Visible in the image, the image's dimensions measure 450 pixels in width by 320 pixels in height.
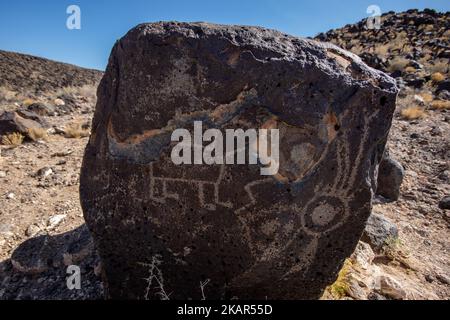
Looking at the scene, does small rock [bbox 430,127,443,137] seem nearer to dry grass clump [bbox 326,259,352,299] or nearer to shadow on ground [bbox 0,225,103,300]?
dry grass clump [bbox 326,259,352,299]

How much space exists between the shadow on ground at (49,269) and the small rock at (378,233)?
95.7 inches

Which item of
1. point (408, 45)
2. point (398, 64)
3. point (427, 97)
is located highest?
point (408, 45)

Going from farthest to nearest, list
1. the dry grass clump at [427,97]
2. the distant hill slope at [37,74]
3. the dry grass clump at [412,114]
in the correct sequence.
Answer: the distant hill slope at [37,74] < the dry grass clump at [427,97] < the dry grass clump at [412,114]

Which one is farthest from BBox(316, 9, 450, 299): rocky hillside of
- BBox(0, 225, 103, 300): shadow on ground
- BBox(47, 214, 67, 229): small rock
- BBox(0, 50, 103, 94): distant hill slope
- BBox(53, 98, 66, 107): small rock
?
BBox(0, 50, 103, 94): distant hill slope

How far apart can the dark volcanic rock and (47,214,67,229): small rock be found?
156 inches

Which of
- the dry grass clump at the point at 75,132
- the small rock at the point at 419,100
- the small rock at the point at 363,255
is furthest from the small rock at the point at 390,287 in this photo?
the small rock at the point at 419,100

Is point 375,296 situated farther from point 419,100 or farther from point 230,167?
point 419,100

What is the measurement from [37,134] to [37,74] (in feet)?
61.7

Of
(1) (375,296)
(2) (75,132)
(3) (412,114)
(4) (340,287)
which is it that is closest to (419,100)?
(3) (412,114)

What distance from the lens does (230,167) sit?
2.06 meters

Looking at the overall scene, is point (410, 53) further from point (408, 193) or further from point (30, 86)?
point (30, 86)

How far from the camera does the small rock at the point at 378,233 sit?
3.36 m

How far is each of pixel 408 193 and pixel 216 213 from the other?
3741mm

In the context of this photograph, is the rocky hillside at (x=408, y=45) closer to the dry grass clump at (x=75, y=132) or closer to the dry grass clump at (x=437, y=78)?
the dry grass clump at (x=437, y=78)
